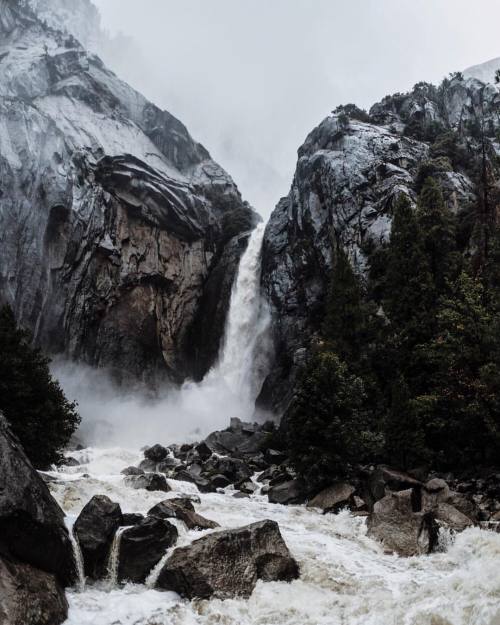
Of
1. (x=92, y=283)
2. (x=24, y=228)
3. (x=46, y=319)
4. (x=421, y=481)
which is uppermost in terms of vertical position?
(x=24, y=228)

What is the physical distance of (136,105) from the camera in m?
78.2

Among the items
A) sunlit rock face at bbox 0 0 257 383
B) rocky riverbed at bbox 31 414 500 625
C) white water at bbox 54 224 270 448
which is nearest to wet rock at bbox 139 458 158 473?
rocky riverbed at bbox 31 414 500 625

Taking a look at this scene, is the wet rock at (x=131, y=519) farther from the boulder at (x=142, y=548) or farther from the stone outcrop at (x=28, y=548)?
the stone outcrop at (x=28, y=548)

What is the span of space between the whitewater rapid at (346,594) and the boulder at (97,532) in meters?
0.49

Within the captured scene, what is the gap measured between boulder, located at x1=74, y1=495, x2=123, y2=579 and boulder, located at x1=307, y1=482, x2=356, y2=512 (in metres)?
9.81

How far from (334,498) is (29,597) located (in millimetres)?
13919

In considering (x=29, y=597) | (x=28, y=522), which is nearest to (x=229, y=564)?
(x=29, y=597)

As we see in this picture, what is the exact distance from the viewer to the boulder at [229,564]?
11.6 m

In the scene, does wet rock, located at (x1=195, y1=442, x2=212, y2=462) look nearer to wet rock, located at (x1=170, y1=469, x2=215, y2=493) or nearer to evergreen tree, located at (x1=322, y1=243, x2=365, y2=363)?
wet rock, located at (x1=170, y1=469, x2=215, y2=493)

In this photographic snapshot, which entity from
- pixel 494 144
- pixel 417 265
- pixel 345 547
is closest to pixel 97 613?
pixel 345 547

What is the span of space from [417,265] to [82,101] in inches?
2210

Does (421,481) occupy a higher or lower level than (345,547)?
higher

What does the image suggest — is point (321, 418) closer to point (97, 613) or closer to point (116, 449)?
point (97, 613)

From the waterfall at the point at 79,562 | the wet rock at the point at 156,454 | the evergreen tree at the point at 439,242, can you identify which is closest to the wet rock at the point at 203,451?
the wet rock at the point at 156,454
